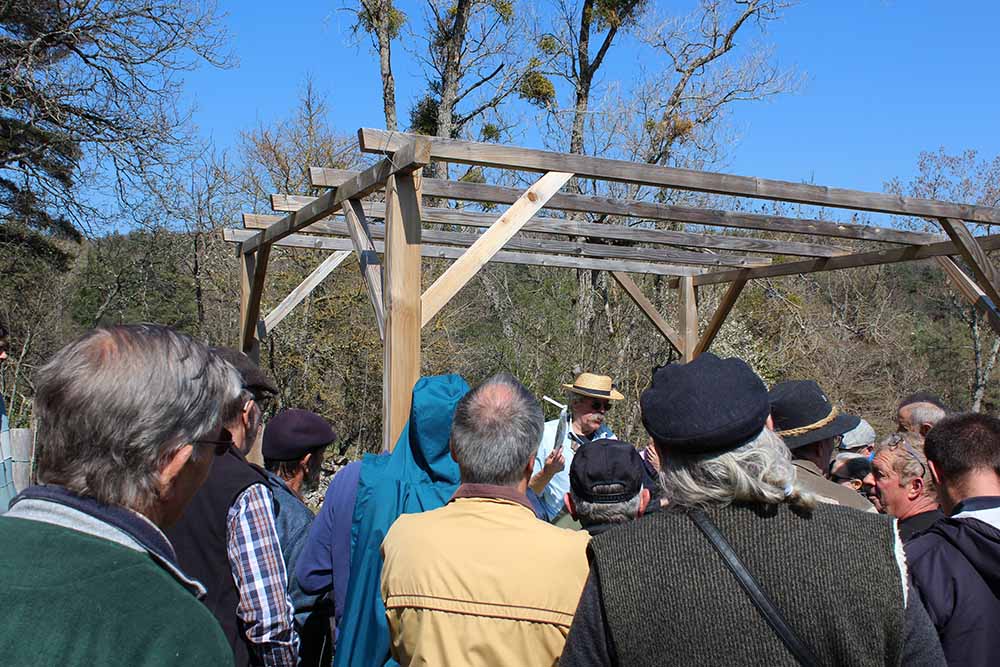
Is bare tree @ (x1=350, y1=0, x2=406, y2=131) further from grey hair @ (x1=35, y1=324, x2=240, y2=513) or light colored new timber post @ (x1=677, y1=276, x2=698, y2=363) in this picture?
grey hair @ (x1=35, y1=324, x2=240, y2=513)

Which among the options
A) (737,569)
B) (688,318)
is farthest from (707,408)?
(688,318)

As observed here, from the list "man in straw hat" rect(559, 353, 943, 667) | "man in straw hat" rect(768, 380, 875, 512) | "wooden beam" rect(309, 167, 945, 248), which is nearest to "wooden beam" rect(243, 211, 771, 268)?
"wooden beam" rect(309, 167, 945, 248)

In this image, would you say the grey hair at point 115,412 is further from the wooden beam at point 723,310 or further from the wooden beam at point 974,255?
the wooden beam at point 723,310

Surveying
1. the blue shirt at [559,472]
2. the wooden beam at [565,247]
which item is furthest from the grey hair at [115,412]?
the wooden beam at [565,247]

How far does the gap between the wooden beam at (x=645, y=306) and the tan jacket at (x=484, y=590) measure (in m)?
7.81

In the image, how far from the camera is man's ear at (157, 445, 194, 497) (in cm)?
145

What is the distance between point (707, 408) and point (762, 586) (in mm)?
357

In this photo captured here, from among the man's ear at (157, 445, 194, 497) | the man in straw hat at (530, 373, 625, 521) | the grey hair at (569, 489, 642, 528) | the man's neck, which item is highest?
the man's ear at (157, 445, 194, 497)

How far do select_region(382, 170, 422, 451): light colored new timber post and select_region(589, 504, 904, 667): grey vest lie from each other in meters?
2.72

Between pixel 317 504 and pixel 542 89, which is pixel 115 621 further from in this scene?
pixel 542 89

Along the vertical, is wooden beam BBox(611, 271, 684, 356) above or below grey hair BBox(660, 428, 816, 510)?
below

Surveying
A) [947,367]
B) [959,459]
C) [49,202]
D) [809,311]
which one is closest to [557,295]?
[809,311]

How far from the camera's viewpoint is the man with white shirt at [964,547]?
88.5 inches

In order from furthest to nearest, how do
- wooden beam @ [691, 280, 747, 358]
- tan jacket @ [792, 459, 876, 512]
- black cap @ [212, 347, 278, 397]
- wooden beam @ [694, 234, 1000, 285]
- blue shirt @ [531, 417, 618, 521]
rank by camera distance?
wooden beam @ [691, 280, 747, 358], wooden beam @ [694, 234, 1000, 285], blue shirt @ [531, 417, 618, 521], black cap @ [212, 347, 278, 397], tan jacket @ [792, 459, 876, 512]
